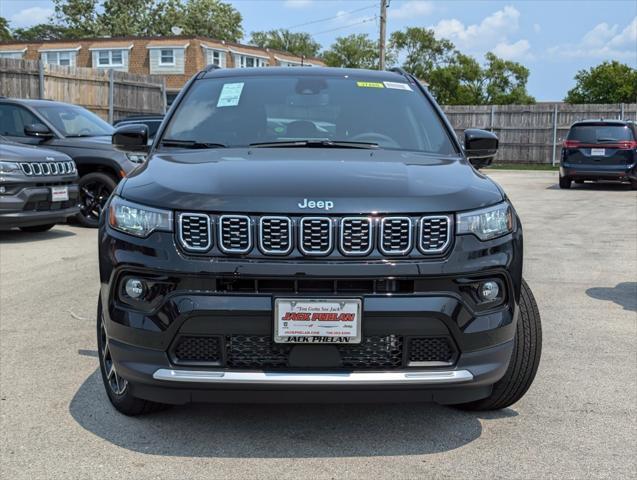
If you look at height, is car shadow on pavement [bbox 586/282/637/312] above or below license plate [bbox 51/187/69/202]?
below

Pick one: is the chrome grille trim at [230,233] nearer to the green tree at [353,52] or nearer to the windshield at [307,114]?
the windshield at [307,114]

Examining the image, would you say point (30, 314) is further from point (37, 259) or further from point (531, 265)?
point (531, 265)

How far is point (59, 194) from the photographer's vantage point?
31.5 feet

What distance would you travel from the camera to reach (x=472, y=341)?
309 cm

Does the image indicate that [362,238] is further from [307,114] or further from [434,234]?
[307,114]

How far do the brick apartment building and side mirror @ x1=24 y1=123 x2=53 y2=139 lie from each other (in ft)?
118

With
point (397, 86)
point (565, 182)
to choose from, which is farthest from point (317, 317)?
point (565, 182)

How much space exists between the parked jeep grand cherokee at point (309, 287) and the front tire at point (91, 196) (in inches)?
308

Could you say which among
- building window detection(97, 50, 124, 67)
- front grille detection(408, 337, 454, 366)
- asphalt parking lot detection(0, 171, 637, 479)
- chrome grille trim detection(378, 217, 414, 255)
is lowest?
asphalt parking lot detection(0, 171, 637, 479)

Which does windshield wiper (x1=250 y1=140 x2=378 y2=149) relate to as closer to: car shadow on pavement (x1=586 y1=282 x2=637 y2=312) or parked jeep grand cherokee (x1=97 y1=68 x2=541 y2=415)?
parked jeep grand cherokee (x1=97 y1=68 x2=541 y2=415)

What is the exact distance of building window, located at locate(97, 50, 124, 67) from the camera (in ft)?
162

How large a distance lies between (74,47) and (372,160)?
164 ft

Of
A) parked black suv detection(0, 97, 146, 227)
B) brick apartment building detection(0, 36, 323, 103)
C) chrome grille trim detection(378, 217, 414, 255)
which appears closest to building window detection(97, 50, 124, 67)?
brick apartment building detection(0, 36, 323, 103)

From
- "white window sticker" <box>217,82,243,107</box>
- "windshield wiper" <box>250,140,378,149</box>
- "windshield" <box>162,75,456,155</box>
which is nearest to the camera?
"windshield wiper" <box>250,140,378,149</box>
